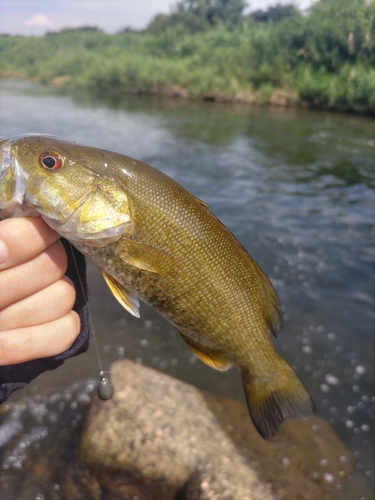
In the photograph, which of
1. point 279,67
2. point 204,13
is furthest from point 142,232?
point 204,13

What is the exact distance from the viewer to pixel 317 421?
14.3ft

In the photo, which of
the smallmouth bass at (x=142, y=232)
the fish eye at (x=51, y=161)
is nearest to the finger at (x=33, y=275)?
the smallmouth bass at (x=142, y=232)

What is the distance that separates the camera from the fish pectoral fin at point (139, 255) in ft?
6.12

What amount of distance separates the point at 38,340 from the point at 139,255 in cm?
62

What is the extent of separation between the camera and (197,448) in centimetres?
355

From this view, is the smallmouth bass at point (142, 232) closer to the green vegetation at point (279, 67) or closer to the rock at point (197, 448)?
the rock at point (197, 448)

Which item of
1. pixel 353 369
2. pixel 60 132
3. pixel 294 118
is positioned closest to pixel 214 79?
pixel 294 118

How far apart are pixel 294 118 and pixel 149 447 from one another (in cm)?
2403

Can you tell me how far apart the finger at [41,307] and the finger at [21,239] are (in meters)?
0.21

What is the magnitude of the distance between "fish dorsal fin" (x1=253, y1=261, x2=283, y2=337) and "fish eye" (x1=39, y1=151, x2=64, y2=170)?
1.14 m

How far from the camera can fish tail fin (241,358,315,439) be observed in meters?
2.25

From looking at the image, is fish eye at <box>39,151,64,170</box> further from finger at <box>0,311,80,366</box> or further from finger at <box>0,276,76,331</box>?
finger at <box>0,311,80,366</box>

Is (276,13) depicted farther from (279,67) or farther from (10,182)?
(10,182)

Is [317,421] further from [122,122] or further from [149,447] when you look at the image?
[122,122]
